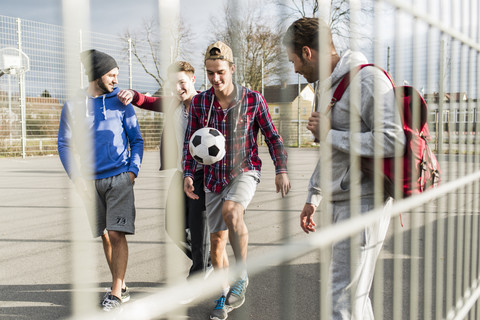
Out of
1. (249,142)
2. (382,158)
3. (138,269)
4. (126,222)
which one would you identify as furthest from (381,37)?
(138,269)

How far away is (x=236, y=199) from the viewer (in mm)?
2629

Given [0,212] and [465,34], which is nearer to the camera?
[465,34]

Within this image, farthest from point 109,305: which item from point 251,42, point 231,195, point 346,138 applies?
point 231,195

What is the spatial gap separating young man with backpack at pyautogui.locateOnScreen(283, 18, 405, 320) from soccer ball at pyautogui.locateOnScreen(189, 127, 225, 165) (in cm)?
47

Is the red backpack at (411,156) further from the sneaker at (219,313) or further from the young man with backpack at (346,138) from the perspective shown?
the sneaker at (219,313)

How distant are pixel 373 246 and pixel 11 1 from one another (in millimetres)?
1590

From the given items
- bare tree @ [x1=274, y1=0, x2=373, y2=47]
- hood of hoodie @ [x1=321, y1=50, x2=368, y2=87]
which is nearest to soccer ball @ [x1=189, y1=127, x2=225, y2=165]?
hood of hoodie @ [x1=321, y1=50, x2=368, y2=87]

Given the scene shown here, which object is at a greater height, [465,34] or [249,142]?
[465,34]

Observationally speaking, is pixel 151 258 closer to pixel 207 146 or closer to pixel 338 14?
pixel 207 146

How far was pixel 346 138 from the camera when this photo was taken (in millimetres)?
1610

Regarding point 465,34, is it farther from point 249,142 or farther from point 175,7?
point 175,7

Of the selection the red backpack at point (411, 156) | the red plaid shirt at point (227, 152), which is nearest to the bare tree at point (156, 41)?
the red backpack at point (411, 156)

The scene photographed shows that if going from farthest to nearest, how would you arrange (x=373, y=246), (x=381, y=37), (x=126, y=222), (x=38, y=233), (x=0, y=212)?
1. (x=0, y=212)
2. (x=38, y=233)
3. (x=126, y=222)
4. (x=373, y=246)
5. (x=381, y=37)

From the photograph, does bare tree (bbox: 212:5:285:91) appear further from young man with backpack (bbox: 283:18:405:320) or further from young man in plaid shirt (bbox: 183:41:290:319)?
young man in plaid shirt (bbox: 183:41:290:319)
